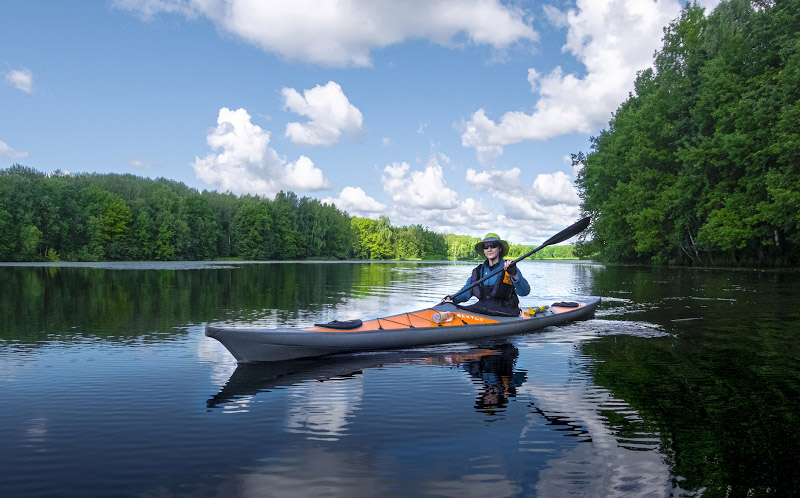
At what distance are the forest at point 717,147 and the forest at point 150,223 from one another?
60.2 m

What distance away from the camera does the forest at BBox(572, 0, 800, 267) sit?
27.0 meters

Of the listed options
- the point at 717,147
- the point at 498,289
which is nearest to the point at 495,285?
the point at 498,289

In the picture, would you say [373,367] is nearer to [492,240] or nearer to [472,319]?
[472,319]

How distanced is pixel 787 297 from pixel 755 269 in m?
20.2

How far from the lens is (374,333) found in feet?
27.6

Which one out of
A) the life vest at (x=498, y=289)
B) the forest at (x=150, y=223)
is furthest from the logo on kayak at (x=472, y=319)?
the forest at (x=150, y=223)

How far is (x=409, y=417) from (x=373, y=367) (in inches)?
94.6

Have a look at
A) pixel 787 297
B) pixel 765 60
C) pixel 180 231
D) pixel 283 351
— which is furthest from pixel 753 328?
pixel 180 231

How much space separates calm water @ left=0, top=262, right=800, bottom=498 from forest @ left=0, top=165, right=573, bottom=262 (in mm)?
63685

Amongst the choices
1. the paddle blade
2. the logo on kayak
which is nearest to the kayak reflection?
the logo on kayak

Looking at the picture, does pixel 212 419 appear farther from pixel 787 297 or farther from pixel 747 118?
pixel 747 118

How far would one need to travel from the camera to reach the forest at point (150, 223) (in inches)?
2452

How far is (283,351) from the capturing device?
25.7 ft

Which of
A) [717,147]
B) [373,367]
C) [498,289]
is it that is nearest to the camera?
[373,367]
